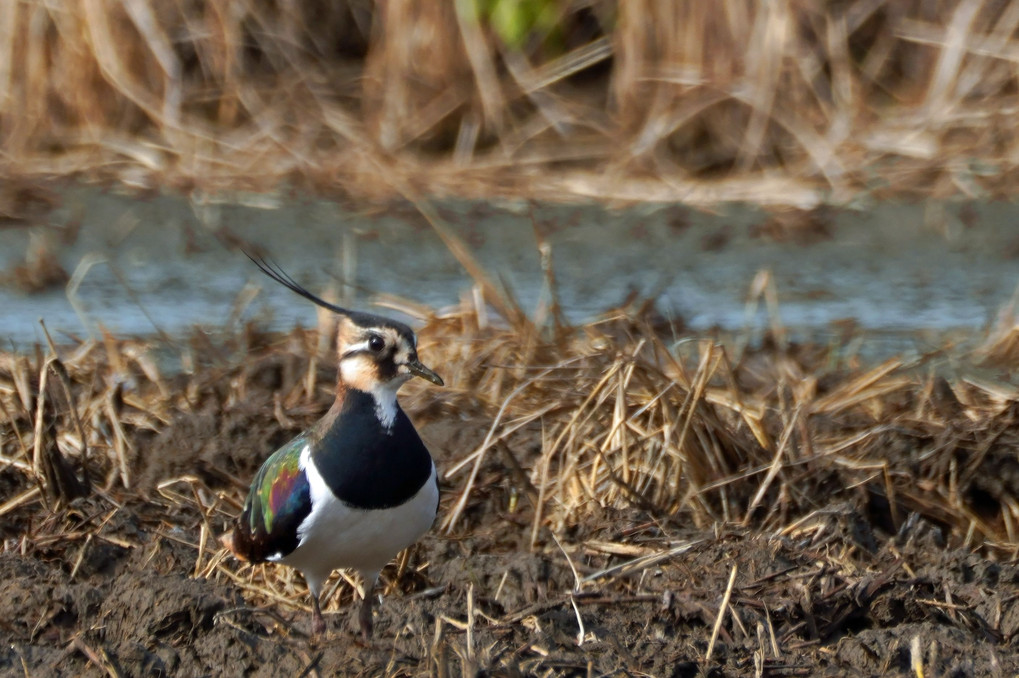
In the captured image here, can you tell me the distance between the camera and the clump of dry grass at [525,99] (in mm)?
8453

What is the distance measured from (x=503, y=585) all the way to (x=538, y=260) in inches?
139

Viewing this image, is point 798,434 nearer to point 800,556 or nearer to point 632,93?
point 800,556

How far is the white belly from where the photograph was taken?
3729 millimetres

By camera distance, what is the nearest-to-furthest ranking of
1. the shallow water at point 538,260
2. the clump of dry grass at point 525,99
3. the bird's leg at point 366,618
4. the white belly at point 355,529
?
the bird's leg at point 366,618
the white belly at point 355,529
the shallow water at point 538,260
the clump of dry grass at point 525,99

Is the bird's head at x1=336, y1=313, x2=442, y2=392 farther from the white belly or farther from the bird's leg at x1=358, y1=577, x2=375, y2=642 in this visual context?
the bird's leg at x1=358, y1=577, x2=375, y2=642

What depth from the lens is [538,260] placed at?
738 centimetres

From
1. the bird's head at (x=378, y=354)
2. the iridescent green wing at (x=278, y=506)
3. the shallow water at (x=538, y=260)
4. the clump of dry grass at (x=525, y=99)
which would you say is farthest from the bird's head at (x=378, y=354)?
the clump of dry grass at (x=525, y=99)

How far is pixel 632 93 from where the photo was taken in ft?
28.6

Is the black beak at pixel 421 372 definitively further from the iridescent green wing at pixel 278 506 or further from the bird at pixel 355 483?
the iridescent green wing at pixel 278 506

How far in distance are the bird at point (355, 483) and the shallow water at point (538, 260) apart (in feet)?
8.04

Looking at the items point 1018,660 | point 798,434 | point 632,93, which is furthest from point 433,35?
point 1018,660

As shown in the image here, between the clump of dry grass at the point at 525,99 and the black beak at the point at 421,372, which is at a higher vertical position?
the black beak at the point at 421,372

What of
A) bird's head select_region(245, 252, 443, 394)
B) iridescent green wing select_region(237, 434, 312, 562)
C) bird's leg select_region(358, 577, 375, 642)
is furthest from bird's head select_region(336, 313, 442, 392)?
bird's leg select_region(358, 577, 375, 642)

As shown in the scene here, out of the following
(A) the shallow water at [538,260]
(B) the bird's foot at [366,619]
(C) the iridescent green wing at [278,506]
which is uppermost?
(C) the iridescent green wing at [278,506]
